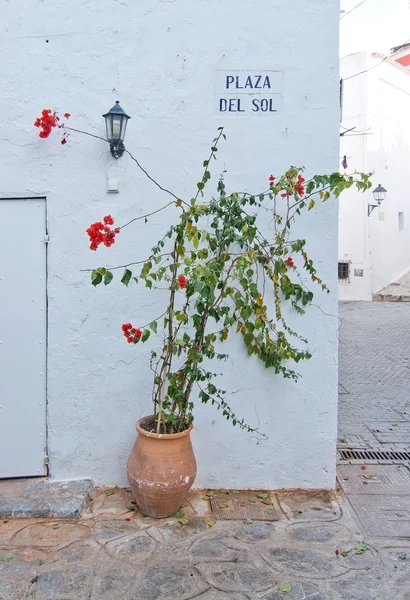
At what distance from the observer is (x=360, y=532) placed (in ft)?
11.2

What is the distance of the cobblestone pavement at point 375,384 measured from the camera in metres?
5.17

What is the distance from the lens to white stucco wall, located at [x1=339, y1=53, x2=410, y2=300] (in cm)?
1560

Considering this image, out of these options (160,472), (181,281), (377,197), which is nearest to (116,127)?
(181,281)

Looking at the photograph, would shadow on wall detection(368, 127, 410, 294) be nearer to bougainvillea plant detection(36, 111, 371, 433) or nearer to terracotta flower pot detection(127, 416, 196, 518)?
bougainvillea plant detection(36, 111, 371, 433)

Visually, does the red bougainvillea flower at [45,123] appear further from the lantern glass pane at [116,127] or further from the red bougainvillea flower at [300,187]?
the red bougainvillea flower at [300,187]

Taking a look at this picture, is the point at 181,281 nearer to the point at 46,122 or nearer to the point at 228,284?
the point at 228,284

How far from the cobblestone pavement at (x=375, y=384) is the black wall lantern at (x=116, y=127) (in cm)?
329

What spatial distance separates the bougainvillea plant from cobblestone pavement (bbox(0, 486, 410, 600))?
2.23ft

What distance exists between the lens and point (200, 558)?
310cm

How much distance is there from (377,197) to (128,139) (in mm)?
13590

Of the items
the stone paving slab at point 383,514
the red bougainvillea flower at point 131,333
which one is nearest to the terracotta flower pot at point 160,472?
the red bougainvillea flower at point 131,333

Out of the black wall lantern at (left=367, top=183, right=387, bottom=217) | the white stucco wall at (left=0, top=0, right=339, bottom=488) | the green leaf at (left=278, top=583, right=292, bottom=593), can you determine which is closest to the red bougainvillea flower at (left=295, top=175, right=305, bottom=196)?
the white stucco wall at (left=0, top=0, right=339, bottom=488)

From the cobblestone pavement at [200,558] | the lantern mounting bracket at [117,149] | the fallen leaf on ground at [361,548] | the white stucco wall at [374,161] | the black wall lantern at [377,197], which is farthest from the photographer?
the black wall lantern at [377,197]

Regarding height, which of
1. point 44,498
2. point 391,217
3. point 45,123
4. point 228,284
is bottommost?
point 44,498
